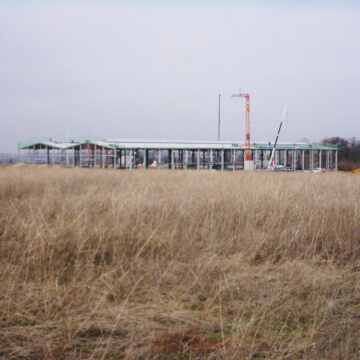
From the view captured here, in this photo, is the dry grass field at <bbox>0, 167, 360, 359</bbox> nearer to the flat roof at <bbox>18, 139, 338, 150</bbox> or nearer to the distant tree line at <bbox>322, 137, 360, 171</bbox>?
the flat roof at <bbox>18, 139, 338, 150</bbox>

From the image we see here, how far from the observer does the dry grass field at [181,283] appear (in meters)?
2.88

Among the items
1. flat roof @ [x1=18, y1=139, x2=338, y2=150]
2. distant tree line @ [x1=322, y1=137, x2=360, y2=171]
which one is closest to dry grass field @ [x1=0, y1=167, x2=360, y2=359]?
flat roof @ [x1=18, y1=139, x2=338, y2=150]

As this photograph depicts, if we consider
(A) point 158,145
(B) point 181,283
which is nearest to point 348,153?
(A) point 158,145

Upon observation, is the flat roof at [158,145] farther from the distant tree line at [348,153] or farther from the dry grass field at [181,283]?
the dry grass field at [181,283]

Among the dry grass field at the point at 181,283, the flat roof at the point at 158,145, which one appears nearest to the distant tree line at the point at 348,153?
the flat roof at the point at 158,145

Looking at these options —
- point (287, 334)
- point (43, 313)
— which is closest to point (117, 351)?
point (43, 313)

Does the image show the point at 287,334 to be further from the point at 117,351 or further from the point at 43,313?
the point at 43,313

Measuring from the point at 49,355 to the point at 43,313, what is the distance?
0.64 metres

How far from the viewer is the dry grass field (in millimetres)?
2883

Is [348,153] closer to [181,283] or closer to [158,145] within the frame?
[158,145]

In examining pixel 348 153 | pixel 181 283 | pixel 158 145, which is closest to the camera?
pixel 181 283

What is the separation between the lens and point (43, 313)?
3248mm

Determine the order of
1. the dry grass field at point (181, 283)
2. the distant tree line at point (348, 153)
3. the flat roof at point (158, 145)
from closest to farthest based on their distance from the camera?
the dry grass field at point (181, 283)
the flat roof at point (158, 145)
the distant tree line at point (348, 153)

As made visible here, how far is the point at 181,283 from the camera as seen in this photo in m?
4.06
